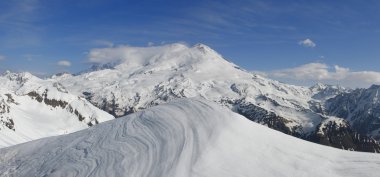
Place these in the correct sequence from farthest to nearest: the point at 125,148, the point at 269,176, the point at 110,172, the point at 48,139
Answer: the point at 48,139
the point at 125,148
the point at 110,172
the point at 269,176

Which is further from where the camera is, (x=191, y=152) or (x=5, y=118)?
(x=5, y=118)

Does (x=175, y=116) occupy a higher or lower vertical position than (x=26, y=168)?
higher

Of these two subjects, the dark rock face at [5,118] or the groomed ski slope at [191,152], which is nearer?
the groomed ski slope at [191,152]

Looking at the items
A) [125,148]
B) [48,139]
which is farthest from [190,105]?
[48,139]

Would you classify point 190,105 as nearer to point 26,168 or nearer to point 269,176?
point 269,176

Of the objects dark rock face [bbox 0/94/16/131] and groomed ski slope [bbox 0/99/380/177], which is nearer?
groomed ski slope [bbox 0/99/380/177]

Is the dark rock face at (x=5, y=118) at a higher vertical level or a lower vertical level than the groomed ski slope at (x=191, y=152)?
lower

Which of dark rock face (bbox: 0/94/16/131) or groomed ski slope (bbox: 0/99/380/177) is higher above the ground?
groomed ski slope (bbox: 0/99/380/177)

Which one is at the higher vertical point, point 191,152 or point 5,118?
point 191,152
